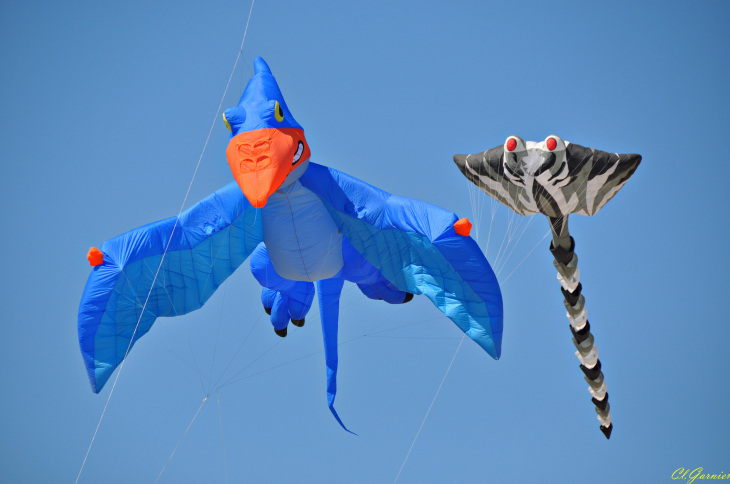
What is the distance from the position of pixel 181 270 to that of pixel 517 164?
13.9 feet

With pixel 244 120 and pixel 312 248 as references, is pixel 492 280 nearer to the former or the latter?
pixel 312 248

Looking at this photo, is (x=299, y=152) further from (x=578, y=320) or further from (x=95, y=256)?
(x=578, y=320)

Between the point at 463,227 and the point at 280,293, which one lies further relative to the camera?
the point at 280,293

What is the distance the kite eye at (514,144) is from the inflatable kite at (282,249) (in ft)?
3.56

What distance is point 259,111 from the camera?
10930 mm

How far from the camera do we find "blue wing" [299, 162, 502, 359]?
37.0 feet

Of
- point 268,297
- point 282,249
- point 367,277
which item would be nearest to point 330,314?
point 367,277

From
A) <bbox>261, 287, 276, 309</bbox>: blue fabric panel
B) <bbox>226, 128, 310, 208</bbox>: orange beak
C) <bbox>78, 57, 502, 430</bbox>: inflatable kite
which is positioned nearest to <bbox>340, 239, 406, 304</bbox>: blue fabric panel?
<bbox>78, 57, 502, 430</bbox>: inflatable kite

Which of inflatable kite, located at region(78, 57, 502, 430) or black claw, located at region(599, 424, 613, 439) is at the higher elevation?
inflatable kite, located at region(78, 57, 502, 430)

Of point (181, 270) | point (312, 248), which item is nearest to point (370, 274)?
point (312, 248)

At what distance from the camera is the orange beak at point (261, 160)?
10.5 meters

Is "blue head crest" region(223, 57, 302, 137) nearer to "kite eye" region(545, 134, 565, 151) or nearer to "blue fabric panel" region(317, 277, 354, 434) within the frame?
"blue fabric panel" region(317, 277, 354, 434)

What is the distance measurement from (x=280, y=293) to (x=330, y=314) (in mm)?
951

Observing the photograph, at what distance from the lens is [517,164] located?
11.7 m
